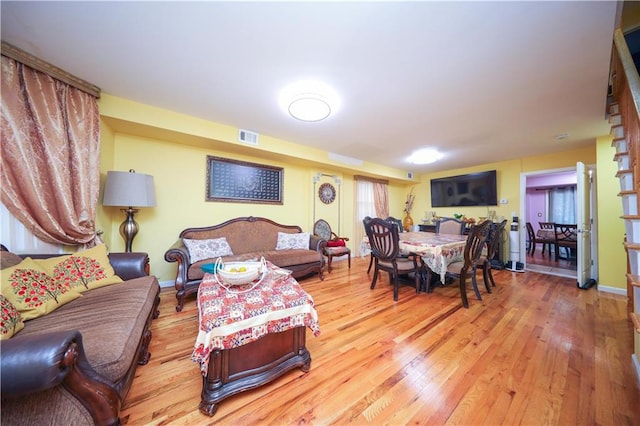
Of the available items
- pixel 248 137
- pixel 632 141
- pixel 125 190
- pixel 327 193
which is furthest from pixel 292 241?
pixel 632 141

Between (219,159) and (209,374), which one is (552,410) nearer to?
(209,374)

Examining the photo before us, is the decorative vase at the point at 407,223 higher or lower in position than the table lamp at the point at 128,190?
lower

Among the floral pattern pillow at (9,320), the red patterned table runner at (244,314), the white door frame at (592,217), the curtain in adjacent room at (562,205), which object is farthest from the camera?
the curtain in adjacent room at (562,205)

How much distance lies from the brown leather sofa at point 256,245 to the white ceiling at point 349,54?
1534 mm

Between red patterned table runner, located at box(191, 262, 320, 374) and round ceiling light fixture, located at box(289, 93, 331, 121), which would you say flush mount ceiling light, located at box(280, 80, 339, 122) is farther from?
red patterned table runner, located at box(191, 262, 320, 374)

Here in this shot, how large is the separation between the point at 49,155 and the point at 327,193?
3.68 meters

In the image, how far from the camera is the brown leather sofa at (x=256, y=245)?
2.69m

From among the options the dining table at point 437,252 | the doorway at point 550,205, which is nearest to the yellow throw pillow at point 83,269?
the dining table at point 437,252

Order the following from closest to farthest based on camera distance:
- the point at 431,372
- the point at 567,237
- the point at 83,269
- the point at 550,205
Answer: the point at 431,372 → the point at 83,269 → the point at 567,237 → the point at 550,205

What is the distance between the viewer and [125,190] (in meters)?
2.18

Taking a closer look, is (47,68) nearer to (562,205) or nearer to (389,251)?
(389,251)

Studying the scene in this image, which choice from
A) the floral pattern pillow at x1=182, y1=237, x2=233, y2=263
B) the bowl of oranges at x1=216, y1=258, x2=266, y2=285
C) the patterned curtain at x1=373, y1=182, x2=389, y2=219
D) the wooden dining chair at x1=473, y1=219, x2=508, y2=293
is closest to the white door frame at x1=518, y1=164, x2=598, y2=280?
the wooden dining chair at x1=473, y1=219, x2=508, y2=293

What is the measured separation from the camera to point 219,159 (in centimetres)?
320

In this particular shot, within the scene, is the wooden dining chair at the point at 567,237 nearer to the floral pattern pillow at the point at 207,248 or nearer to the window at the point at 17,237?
the floral pattern pillow at the point at 207,248
